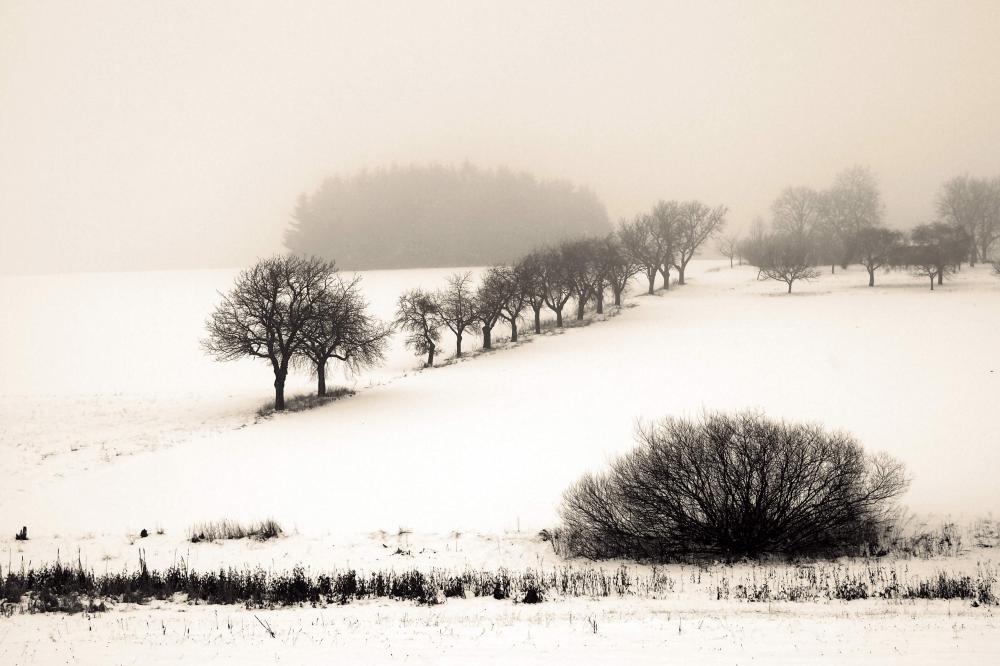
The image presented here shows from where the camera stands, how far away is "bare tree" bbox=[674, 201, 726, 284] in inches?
3073

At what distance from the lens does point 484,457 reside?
22094mm

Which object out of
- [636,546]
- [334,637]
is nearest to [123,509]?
[334,637]

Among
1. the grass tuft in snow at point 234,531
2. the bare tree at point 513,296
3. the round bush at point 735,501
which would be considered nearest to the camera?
the round bush at point 735,501

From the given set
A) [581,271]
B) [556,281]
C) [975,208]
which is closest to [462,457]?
[556,281]

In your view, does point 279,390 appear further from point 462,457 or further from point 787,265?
point 787,265

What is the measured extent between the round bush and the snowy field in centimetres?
186

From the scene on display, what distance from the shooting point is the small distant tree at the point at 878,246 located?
6569 centimetres

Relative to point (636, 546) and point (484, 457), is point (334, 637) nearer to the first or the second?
point (636, 546)

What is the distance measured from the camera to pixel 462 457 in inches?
875

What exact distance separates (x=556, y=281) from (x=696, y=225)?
34329mm

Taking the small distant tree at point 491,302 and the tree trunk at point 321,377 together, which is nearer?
the tree trunk at point 321,377

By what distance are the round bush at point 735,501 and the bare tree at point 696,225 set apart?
221 feet

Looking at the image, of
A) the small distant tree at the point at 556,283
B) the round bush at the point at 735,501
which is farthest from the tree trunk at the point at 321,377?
the small distant tree at the point at 556,283

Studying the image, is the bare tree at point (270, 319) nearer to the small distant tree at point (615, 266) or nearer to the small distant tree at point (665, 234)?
the small distant tree at point (615, 266)
